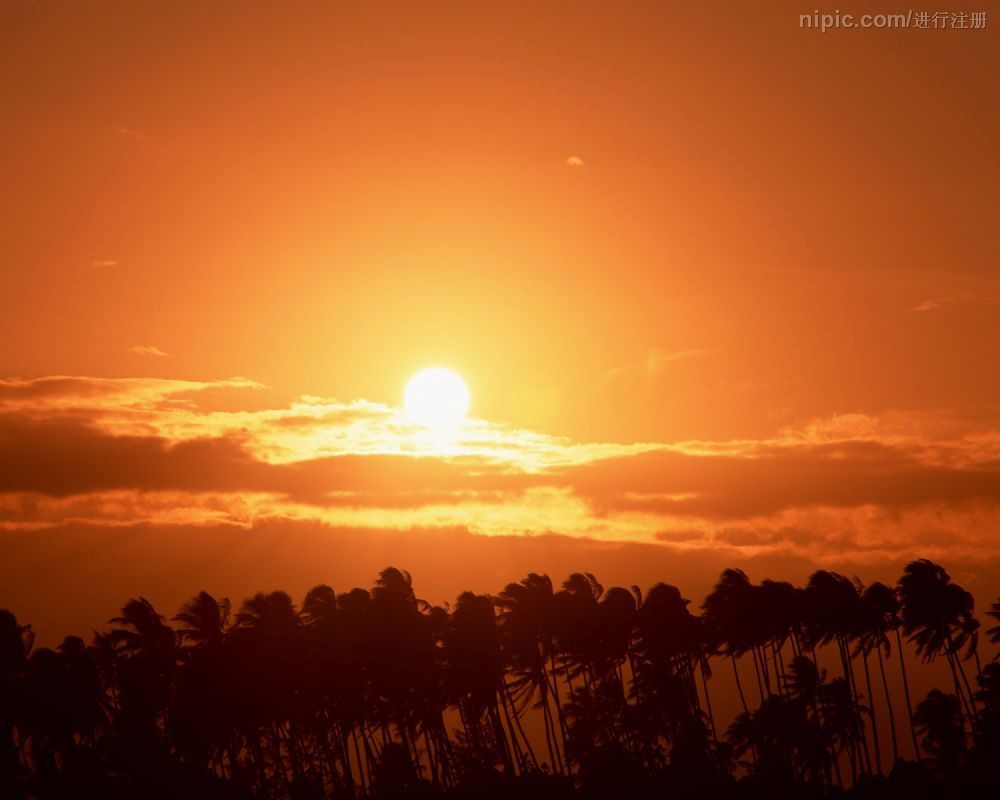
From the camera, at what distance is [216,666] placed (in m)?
115

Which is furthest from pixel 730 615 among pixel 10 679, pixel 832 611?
pixel 10 679

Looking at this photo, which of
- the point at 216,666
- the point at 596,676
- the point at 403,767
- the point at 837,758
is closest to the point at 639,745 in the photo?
the point at 596,676

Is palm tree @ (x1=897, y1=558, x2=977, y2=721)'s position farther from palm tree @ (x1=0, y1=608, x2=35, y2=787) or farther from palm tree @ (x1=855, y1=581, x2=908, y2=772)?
palm tree @ (x1=0, y1=608, x2=35, y2=787)

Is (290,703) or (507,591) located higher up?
(507,591)

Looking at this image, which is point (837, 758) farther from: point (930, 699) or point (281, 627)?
point (281, 627)

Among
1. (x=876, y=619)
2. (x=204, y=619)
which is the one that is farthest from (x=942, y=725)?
(x=204, y=619)

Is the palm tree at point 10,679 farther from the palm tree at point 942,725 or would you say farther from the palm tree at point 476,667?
the palm tree at point 942,725

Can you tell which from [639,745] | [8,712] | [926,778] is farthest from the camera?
[639,745]

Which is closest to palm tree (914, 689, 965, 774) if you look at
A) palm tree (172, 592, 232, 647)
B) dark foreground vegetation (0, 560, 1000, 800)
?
dark foreground vegetation (0, 560, 1000, 800)

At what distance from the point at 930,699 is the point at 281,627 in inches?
2667

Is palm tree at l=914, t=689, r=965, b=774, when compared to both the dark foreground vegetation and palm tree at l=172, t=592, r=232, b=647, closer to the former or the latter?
the dark foreground vegetation

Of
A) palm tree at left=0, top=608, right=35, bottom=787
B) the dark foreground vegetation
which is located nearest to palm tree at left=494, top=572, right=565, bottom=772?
the dark foreground vegetation

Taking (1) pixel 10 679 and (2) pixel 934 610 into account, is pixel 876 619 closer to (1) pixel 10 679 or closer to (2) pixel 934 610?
(2) pixel 934 610

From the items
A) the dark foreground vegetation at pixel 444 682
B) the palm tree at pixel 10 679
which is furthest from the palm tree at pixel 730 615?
the palm tree at pixel 10 679
